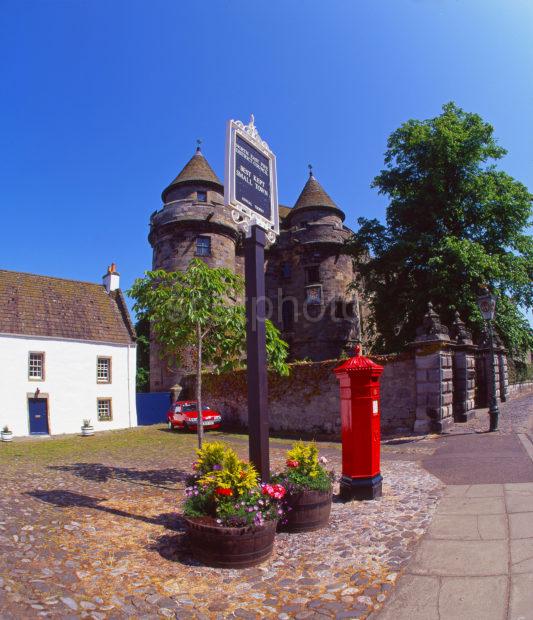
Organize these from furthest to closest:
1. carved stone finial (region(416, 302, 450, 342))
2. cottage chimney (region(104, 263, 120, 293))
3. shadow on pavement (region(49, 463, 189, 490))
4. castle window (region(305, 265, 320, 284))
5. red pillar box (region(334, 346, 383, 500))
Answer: castle window (region(305, 265, 320, 284)) → cottage chimney (region(104, 263, 120, 293)) → carved stone finial (region(416, 302, 450, 342)) → shadow on pavement (region(49, 463, 189, 490)) → red pillar box (region(334, 346, 383, 500))

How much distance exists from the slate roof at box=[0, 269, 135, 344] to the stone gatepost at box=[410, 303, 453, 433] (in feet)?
62.3

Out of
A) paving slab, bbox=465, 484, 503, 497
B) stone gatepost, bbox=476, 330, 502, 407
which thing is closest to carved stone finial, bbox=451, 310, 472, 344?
→ stone gatepost, bbox=476, 330, 502, 407

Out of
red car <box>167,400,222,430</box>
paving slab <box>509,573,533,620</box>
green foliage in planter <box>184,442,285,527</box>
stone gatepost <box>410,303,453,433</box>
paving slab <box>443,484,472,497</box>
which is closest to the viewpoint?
paving slab <box>509,573,533,620</box>

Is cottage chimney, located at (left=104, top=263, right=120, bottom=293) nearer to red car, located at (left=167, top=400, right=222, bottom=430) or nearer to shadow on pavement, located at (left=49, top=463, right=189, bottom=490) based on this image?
red car, located at (left=167, top=400, right=222, bottom=430)

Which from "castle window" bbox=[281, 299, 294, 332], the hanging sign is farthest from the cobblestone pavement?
"castle window" bbox=[281, 299, 294, 332]

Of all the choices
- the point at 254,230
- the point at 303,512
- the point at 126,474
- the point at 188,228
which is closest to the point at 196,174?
the point at 188,228

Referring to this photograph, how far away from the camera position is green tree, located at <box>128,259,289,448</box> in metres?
8.28

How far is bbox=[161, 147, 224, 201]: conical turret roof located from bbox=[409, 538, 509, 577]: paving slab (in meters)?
30.1

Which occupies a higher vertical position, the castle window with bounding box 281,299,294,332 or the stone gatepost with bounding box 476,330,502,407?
the castle window with bounding box 281,299,294,332

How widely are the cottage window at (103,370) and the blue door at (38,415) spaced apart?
10.4 feet

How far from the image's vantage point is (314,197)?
37.8 metres

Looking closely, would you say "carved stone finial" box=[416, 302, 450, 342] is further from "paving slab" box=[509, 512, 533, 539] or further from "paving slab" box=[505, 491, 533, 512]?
"paving slab" box=[509, 512, 533, 539]

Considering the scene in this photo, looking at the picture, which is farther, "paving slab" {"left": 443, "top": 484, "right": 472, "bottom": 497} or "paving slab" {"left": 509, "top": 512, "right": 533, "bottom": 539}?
"paving slab" {"left": 443, "top": 484, "right": 472, "bottom": 497}

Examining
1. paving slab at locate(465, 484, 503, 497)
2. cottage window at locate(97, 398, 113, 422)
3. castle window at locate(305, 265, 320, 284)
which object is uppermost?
castle window at locate(305, 265, 320, 284)
